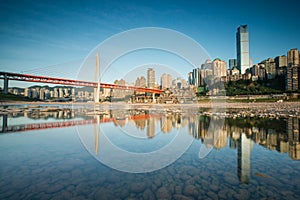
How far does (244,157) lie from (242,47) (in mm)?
170056

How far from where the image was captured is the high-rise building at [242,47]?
142 m

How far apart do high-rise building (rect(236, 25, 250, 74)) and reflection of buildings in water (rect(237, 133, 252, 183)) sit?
490 ft

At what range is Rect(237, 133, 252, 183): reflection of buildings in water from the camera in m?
3.57

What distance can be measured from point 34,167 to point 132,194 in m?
2.77

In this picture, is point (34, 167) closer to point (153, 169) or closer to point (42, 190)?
point (42, 190)

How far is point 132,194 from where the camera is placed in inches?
116

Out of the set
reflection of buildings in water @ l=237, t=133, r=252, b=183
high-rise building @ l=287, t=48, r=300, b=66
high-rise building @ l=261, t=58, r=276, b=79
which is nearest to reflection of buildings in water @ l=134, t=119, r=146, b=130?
reflection of buildings in water @ l=237, t=133, r=252, b=183

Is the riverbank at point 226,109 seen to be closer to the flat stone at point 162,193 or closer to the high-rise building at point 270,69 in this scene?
the flat stone at point 162,193

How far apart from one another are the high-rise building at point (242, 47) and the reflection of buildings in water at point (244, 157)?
14934 cm

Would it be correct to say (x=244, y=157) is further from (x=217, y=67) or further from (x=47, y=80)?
(x=217, y=67)

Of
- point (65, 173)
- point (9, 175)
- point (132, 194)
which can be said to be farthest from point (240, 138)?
point (9, 175)

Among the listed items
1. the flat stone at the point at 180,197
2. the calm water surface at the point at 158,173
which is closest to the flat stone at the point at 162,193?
the calm water surface at the point at 158,173

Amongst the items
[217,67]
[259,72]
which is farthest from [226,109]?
[259,72]

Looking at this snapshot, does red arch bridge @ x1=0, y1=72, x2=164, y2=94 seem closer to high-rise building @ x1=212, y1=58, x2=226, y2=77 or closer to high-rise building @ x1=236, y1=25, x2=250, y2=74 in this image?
high-rise building @ x1=212, y1=58, x2=226, y2=77
